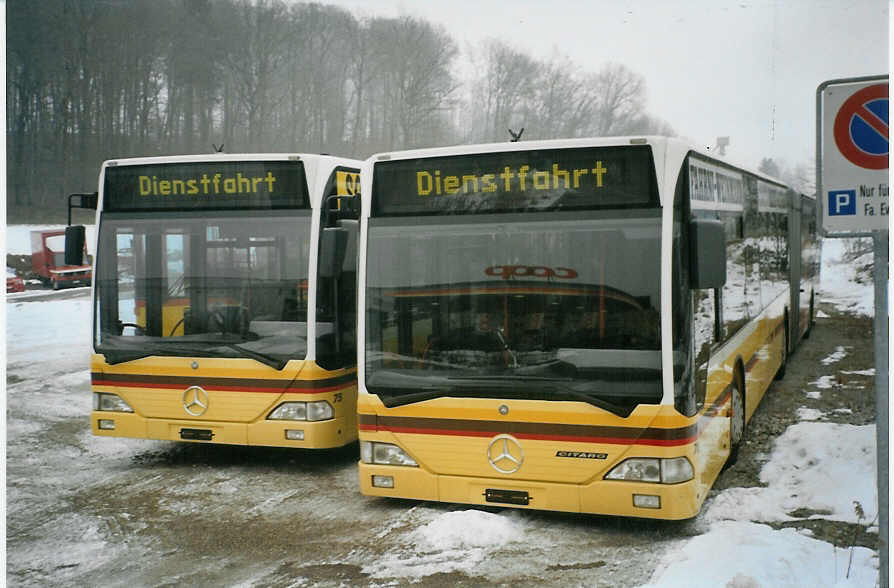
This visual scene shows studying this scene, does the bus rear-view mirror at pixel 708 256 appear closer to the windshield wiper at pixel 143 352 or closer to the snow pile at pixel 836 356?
the windshield wiper at pixel 143 352

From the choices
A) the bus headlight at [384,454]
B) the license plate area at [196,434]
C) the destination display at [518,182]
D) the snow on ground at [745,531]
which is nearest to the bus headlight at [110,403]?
the license plate area at [196,434]

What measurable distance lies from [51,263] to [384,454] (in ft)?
88.8

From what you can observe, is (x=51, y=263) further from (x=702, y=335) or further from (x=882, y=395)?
(x=882, y=395)

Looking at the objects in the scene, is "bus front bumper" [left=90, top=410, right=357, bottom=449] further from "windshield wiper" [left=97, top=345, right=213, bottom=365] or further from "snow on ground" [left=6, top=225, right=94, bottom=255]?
"snow on ground" [left=6, top=225, right=94, bottom=255]

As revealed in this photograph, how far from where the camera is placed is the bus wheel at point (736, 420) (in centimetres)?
736

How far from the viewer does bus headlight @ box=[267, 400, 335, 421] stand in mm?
7586

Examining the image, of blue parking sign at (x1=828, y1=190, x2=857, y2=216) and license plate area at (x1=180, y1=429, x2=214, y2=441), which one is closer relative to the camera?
blue parking sign at (x1=828, y1=190, x2=857, y2=216)

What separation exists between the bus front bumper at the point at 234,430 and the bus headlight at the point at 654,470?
9.15ft

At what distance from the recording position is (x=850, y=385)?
462 inches

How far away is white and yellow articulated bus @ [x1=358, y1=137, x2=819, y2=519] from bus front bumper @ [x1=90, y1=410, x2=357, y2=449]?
1.22 meters

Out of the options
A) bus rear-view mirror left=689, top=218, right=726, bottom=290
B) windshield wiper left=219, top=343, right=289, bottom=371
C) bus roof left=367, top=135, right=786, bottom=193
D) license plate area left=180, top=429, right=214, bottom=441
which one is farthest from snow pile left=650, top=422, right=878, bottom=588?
license plate area left=180, top=429, right=214, bottom=441

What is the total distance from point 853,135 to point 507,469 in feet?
9.85

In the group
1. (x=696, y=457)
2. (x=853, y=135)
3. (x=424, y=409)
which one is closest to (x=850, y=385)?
(x=696, y=457)

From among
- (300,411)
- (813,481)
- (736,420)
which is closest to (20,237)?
(300,411)
